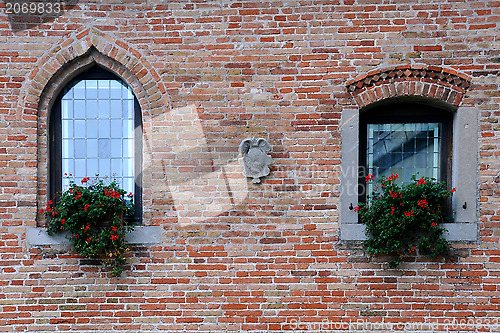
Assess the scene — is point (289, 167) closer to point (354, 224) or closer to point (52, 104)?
point (354, 224)

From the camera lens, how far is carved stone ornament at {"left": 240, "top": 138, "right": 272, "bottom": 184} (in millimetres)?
3812

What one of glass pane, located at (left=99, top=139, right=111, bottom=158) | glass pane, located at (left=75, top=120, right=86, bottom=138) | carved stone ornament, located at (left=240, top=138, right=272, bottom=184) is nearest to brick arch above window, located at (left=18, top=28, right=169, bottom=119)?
glass pane, located at (left=75, top=120, right=86, bottom=138)

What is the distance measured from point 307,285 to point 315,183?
1.18m

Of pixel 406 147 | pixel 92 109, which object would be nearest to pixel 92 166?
pixel 92 109

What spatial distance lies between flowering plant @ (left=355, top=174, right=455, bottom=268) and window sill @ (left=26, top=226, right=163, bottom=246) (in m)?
2.35

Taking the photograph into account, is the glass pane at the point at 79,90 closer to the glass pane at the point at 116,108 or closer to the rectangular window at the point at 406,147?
the glass pane at the point at 116,108

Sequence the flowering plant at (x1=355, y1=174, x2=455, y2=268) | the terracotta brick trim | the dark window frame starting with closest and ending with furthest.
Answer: the flowering plant at (x1=355, y1=174, x2=455, y2=268)
the terracotta brick trim
the dark window frame

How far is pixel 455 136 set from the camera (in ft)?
12.6

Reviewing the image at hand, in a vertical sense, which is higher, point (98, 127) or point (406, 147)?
point (98, 127)

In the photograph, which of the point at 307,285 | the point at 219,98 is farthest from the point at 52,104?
the point at 307,285

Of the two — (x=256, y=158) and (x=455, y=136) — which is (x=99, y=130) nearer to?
(x=256, y=158)

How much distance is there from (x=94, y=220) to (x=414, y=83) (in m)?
3.90

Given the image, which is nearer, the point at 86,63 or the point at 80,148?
the point at 86,63

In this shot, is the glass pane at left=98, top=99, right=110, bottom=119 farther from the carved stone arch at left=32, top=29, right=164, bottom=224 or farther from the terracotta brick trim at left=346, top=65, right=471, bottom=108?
the terracotta brick trim at left=346, top=65, right=471, bottom=108
